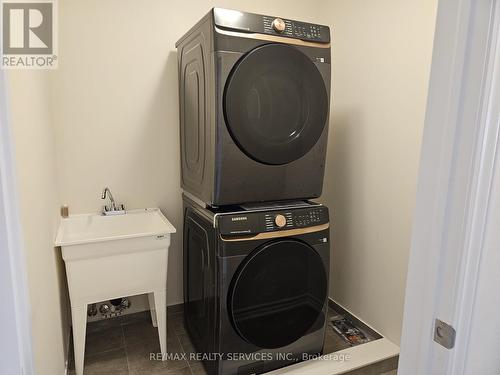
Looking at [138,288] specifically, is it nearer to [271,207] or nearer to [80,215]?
[80,215]

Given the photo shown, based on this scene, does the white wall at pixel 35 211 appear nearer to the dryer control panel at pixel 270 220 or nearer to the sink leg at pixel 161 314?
the sink leg at pixel 161 314

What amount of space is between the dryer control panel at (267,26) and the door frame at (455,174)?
105 cm

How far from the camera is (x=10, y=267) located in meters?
0.65

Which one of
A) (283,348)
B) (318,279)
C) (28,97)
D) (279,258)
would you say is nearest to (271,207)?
(279,258)

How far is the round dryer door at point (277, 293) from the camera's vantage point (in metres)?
1.61

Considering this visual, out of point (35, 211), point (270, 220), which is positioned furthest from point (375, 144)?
point (35, 211)

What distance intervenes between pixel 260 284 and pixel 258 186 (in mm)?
481

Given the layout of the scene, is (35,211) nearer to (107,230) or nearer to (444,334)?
(107,230)

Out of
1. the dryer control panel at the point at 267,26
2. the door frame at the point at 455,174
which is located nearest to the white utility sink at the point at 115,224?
the dryer control panel at the point at 267,26

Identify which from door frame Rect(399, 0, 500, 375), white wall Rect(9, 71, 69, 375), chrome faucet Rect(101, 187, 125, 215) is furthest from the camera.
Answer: chrome faucet Rect(101, 187, 125, 215)

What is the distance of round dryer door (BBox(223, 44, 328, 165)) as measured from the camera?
Answer: 1550 millimetres

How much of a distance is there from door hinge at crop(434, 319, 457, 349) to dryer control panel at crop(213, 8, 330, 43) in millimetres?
1360

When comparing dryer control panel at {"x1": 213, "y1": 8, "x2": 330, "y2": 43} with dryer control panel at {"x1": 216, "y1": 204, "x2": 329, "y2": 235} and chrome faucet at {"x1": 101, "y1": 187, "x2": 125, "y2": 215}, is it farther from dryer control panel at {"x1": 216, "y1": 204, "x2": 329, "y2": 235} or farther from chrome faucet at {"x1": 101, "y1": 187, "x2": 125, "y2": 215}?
chrome faucet at {"x1": 101, "y1": 187, "x2": 125, "y2": 215}

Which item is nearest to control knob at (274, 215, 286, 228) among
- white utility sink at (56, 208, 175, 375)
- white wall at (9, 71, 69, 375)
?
white utility sink at (56, 208, 175, 375)
